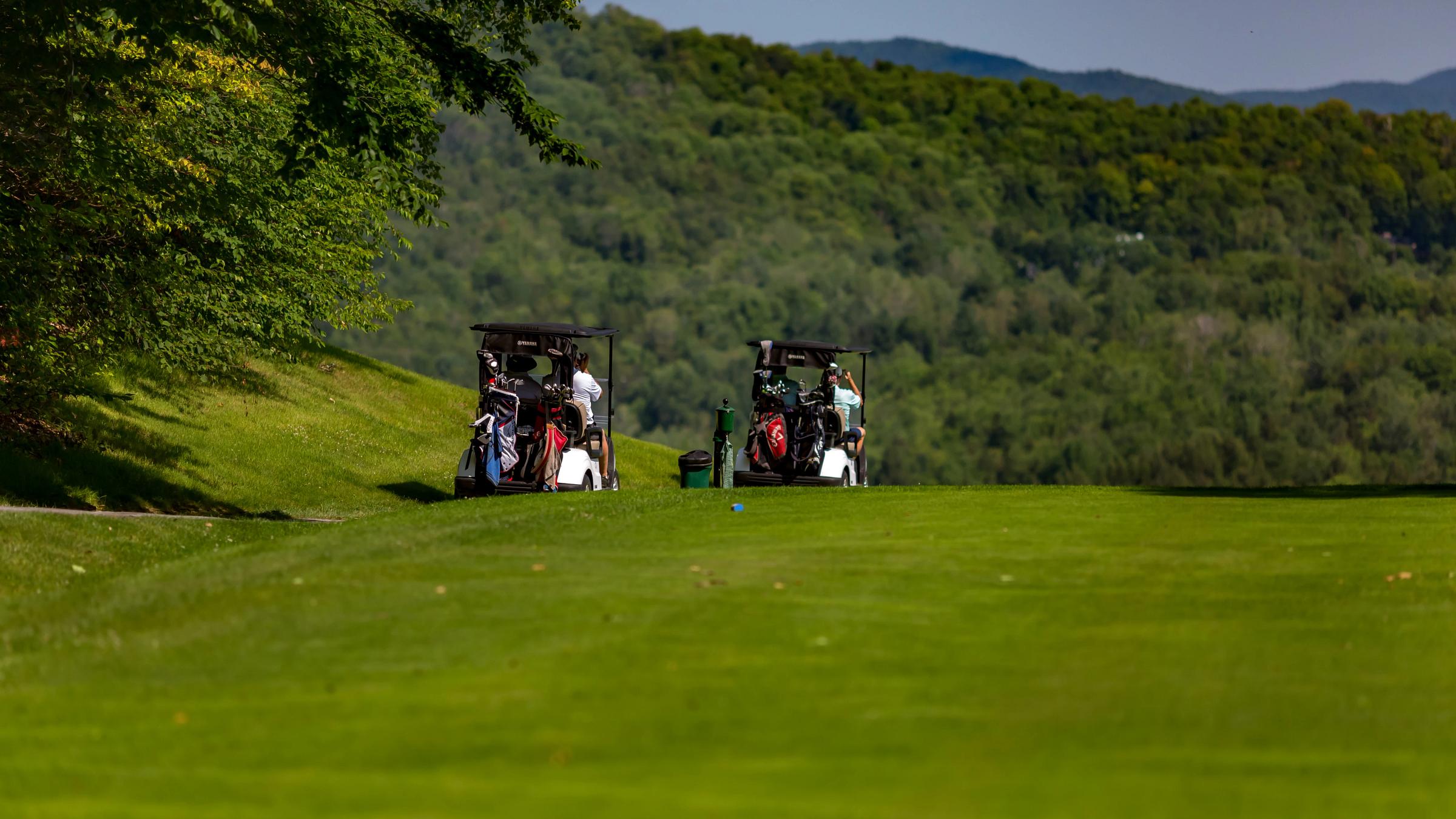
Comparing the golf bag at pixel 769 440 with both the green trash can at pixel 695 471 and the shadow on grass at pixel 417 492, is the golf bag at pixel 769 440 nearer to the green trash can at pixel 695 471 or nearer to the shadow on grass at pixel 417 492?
the green trash can at pixel 695 471

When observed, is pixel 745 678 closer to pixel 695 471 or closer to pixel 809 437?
pixel 809 437

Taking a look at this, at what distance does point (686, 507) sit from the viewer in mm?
19203

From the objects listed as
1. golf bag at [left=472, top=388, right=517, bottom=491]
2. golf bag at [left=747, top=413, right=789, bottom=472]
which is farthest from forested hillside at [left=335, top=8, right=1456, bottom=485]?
golf bag at [left=472, top=388, right=517, bottom=491]

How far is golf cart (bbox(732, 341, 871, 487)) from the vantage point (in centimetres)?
2845

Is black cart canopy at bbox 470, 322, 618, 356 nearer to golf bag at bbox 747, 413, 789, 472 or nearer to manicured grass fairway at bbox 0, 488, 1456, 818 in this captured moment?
golf bag at bbox 747, 413, 789, 472

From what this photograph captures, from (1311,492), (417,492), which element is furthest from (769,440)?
(1311,492)

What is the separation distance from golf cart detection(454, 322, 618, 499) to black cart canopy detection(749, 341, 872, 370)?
3760mm

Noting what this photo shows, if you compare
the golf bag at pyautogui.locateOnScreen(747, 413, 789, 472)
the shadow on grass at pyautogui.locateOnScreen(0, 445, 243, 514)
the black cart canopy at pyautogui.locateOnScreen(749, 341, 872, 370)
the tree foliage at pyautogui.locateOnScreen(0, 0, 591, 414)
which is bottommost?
the shadow on grass at pyautogui.locateOnScreen(0, 445, 243, 514)

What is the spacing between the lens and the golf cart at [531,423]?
2366 cm

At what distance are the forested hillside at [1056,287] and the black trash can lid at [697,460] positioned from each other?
96006 mm

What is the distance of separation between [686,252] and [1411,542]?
178 m

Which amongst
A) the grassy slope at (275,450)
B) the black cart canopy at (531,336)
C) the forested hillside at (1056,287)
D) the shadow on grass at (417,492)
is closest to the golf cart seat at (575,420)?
the black cart canopy at (531,336)

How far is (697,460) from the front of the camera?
2917 centimetres

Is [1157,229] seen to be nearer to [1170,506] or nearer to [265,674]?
[1170,506]
